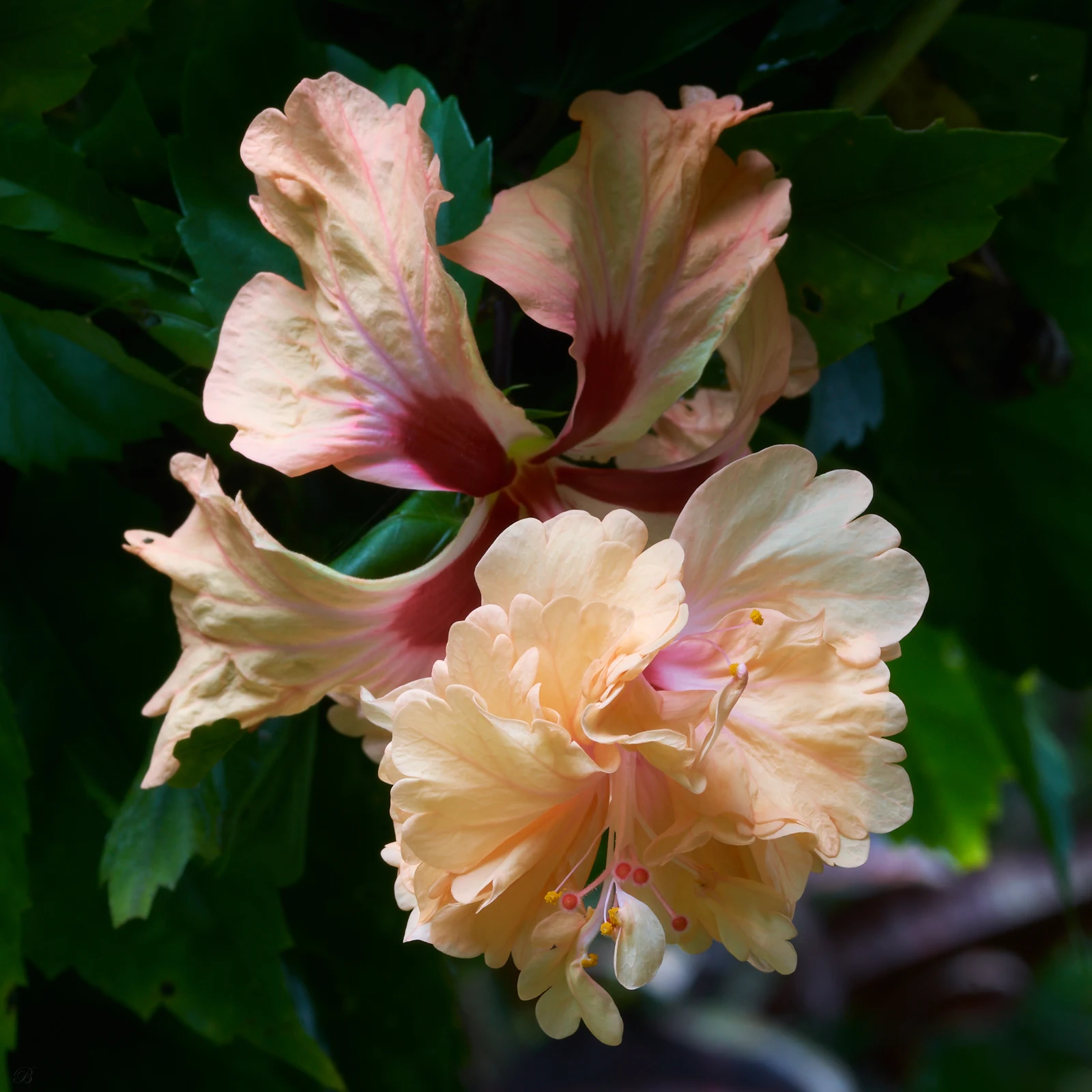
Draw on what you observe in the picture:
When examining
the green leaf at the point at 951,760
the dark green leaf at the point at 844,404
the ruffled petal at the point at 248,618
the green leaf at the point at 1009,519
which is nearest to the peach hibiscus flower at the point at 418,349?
the ruffled petal at the point at 248,618

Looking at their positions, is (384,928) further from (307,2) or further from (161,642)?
(307,2)

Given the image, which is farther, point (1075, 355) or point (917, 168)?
point (1075, 355)

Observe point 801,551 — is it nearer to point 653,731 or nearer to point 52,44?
point 653,731

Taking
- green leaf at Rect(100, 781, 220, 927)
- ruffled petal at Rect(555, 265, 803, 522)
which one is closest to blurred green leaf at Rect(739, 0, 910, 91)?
ruffled petal at Rect(555, 265, 803, 522)

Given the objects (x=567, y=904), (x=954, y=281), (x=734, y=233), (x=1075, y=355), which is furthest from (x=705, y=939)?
(x=1075, y=355)

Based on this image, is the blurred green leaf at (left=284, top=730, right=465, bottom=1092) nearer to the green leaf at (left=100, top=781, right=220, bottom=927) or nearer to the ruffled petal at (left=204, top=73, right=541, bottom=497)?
the green leaf at (left=100, top=781, right=220, bottom=927)

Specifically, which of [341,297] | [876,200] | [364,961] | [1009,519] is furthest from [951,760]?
[341,297]
